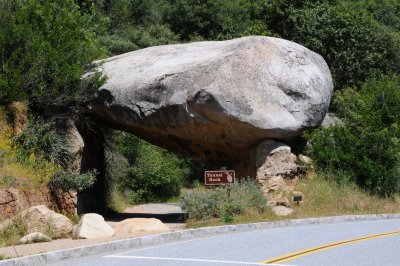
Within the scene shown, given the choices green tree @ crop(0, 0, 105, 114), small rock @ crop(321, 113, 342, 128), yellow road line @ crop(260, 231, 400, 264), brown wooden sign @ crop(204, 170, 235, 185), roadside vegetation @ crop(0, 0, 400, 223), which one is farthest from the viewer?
small rock @ crop(321, 113, 342, 128)

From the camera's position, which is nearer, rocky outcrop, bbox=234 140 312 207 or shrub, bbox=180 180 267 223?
shrub, bbox=180 180 267 223

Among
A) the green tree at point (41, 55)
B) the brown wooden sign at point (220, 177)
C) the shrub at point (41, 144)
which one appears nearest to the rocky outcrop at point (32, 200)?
the shrub at point (41, 144)

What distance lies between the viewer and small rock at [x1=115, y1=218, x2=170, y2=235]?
14.9m

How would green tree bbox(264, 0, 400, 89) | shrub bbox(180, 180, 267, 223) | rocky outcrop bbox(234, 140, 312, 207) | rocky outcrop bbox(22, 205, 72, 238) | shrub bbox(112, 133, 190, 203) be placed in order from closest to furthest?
rocky outcrop bbox(22, 205, 72, 238) → shrub bbox(180, 180, 267, 223) → rocky outcrop bbox(234, 140, 312, 207) → green tree bbox(264, 0, 400, 89) → shrub bbox(112, 133, 190, 203)

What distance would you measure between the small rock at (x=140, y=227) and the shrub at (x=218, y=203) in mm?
2695

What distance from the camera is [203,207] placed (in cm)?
1800

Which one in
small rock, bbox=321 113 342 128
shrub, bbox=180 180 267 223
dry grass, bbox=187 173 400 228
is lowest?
dry grass, bbox=187 173 400 228

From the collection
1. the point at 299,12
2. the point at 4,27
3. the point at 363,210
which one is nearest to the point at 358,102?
the point at 363,210

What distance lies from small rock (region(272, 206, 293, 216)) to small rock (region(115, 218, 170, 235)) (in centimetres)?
539

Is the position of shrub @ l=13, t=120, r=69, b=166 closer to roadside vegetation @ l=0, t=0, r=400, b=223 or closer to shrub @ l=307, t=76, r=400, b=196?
roadside vegetation @ l=0, t=0, r=400, b=223

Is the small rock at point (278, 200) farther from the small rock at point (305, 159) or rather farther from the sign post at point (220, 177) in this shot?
the sign post at point (220, 177)

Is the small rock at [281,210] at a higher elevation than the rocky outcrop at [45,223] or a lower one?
lower

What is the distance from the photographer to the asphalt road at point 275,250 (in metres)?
9.91

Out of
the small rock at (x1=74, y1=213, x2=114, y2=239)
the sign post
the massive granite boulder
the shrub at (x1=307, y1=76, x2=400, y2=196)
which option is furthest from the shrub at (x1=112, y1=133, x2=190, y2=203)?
the small rock at (x1=74, y1=213, x2=114, y2=239)
